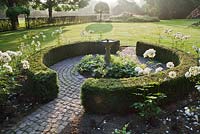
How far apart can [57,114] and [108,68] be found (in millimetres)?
2932

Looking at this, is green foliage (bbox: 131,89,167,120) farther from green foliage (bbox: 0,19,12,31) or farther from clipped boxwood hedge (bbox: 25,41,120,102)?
green foliage (bbox: 0,19,12,31)

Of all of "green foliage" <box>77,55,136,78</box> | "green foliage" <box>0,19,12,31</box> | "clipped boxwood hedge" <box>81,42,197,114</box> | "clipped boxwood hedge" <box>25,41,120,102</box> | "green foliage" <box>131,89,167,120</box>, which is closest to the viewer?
"green foliage" <box>131,89,167,120</box>

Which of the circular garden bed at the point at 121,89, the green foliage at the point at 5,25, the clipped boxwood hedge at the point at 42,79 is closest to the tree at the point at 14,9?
the green foliage at the point at 5,25

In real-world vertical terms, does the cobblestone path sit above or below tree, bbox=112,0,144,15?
below

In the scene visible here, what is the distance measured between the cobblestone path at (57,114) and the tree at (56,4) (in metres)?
19.3

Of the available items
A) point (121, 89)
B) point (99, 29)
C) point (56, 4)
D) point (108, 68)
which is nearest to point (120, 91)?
point (121, 89)

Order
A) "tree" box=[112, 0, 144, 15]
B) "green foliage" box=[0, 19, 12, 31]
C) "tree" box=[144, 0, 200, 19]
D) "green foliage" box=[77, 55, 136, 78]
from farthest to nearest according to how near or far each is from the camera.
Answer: "tree" box=[112, 0, 144, 15] → "tree" box=[144, 0, 200, 19] → "green foliage" box=[0, 19, 12, 31] → "green foliage" box=[77, 55, 136, 78]

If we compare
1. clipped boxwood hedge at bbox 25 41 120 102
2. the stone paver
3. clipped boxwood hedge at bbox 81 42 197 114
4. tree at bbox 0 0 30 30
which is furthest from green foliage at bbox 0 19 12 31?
clipped boxwood hedge at bbox 81 42 197 114

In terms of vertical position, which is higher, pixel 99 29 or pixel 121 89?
pixel 99 29

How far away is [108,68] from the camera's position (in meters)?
8.10

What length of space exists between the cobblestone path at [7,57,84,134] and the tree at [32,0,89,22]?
19.3m

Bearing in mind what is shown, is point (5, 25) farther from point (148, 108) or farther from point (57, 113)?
point (148, 108)

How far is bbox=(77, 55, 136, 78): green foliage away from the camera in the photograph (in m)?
7.80

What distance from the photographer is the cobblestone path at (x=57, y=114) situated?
5070mm
